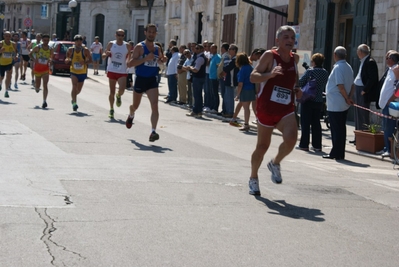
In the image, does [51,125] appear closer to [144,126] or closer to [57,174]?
[144,126]

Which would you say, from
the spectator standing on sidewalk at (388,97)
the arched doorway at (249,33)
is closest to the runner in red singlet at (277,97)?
the spectator standing on sidewalk at (388,97)

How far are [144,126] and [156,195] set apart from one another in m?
7.94

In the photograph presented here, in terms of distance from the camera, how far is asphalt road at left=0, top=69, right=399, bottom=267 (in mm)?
6070

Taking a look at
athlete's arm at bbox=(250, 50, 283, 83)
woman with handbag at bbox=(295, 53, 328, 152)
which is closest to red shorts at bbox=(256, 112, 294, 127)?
athlete's arm at bbox=(250, 50, 283, 83)

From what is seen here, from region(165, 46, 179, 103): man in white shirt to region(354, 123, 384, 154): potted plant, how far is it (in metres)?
10.3

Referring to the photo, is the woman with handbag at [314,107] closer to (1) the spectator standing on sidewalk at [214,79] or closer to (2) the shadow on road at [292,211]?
(2) the shadow on road at [292,211]

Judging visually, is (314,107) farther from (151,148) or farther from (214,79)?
(214,79)

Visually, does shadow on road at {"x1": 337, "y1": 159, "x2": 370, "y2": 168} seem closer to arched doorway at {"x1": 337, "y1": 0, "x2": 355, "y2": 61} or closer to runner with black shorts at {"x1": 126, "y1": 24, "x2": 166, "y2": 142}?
runner with black shorts at {"x1": 126, "y1": 24, "x2": 166, "y2": 142}

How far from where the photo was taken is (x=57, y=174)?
30.5ft

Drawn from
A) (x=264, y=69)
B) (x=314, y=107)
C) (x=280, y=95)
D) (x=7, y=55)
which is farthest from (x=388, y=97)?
(x=7, y=55)

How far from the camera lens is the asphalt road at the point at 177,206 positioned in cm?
607

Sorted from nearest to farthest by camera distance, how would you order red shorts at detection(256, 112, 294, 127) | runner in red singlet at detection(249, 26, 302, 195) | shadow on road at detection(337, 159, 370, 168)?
runner in red singlet at detection(249, 26, 302, 195)
red shorts at detection(256, 112, 294, 127)
shadow on road at detection(337, 159, 370, 168)

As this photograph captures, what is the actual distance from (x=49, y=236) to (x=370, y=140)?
9.35 m

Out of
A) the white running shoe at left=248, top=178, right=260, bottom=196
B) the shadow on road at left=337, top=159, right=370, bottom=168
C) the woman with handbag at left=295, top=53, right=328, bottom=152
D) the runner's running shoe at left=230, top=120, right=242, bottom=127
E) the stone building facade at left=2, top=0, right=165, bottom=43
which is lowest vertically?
the shadow on road at left=337, top=159, right=370, bottom=168
